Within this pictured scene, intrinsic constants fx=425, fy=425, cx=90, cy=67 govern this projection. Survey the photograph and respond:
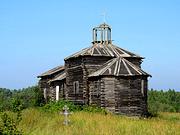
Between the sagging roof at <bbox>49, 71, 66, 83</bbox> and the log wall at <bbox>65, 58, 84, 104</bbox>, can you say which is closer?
the log wall at <bbox>65, 58, 84, 104</bbox>

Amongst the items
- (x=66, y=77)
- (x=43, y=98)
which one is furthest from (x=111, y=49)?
(x=43, y=98)

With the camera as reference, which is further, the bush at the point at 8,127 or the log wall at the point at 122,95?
the log wall at the point at 122,95

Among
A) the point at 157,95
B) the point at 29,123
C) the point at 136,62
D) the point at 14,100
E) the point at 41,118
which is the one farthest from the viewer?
the point at 157,95

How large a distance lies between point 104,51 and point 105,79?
4.78m

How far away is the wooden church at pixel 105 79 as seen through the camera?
3422 centimetres

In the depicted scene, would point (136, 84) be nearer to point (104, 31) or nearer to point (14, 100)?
point (104, 31)

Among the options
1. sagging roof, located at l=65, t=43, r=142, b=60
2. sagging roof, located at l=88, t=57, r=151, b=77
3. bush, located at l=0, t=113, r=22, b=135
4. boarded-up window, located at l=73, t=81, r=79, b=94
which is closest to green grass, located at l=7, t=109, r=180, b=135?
bush, located at l=0, t=113, r=22, b=135

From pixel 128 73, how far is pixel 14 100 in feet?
74.2

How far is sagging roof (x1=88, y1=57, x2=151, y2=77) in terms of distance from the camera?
34.2 meters

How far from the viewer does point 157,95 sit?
300 ft

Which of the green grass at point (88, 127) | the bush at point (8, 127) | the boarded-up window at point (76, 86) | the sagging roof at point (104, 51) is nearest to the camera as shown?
the bush at point (8, 127)

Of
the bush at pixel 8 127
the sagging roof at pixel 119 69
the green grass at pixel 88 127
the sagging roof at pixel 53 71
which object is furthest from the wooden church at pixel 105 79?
the bush at pixel 8 127

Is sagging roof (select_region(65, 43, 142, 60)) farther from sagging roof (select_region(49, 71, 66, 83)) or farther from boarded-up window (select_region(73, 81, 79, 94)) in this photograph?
sagging roof (select_region(49, 71, 66, 83))

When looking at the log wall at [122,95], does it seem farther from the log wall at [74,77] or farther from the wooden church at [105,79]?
the log wall at [74,77]
